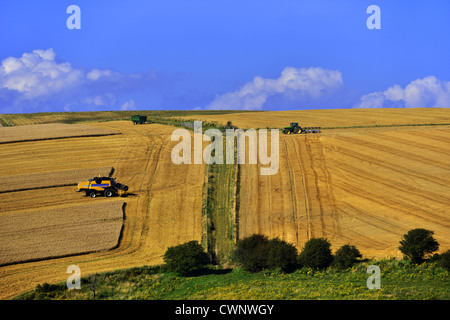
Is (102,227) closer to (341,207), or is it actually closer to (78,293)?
(78,293)

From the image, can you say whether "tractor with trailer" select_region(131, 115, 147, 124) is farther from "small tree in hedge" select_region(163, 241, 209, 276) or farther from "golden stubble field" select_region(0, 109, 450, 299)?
"small tree in hedge" select_region(163, 241, 209, 276)

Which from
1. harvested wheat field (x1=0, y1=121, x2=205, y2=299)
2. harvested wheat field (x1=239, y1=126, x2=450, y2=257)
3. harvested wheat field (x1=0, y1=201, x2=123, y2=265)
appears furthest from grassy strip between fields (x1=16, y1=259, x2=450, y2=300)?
harvested wheat field (x1=0, y1=201, x2=123, y2=265)

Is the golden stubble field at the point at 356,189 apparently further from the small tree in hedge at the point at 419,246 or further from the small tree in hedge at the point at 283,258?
the small tree in hedge at the point at 283,258

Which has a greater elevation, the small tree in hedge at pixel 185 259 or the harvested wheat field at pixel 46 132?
the harvested wheat field at pixel 46 132

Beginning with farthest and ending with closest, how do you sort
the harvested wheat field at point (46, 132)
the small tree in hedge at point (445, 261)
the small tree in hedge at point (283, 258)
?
the harvested wheat field at point (46, 132)
the small tree in hedge at point (283, 258)
the small tree in hedge at point (445, 261)

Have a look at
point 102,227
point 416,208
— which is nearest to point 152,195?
point 102,227

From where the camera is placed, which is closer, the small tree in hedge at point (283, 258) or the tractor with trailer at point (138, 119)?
the small tree in hedge at point (283, 258)

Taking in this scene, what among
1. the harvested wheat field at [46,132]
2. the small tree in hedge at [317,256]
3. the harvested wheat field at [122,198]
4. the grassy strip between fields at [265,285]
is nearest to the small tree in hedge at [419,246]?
the grassy strip between fields at [265,285]

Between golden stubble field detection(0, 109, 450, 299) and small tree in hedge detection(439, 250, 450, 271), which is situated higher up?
golden stubble field detection(0, 109, 450, 299)
